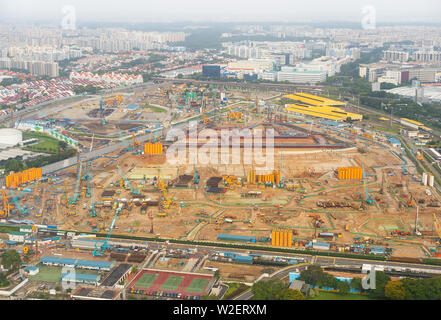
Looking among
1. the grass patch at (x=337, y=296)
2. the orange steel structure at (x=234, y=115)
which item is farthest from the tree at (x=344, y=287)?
the orange steel structure at (x=234, y=115)

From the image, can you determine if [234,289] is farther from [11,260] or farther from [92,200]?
[92,200]

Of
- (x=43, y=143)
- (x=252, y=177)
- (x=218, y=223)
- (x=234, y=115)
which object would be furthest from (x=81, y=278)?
(x=234, y=115)

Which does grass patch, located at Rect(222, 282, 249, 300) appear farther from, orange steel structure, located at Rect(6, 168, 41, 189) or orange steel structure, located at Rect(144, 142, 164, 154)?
orange steel structure, located at Rect(144, 142, 164, 154)

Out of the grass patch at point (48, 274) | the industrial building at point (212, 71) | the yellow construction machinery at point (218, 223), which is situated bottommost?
the grass patch at point (48, 274)

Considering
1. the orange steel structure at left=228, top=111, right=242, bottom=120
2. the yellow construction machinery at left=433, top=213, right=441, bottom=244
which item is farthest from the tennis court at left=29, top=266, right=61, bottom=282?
the orange steel structure at left=228, top=111, right=242, bottom=120

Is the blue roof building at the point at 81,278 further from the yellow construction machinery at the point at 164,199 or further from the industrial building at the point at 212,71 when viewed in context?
the industrial building at the point at 212,71
